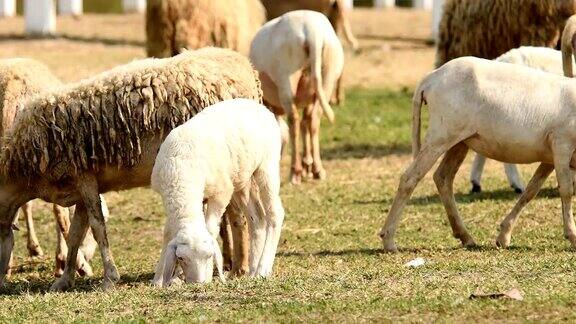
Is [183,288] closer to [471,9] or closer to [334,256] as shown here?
[334,256]

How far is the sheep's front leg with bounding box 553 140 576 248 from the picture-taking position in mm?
10625

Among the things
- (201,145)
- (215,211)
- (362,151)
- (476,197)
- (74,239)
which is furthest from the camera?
(362,151)

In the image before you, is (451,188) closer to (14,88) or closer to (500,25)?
(14,88)

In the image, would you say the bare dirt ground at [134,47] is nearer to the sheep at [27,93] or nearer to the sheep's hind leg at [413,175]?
the sheep at [27,93]

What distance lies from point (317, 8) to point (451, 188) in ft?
31.2

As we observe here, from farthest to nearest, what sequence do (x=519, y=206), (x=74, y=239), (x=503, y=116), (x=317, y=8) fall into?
(x=317, y=8), (x=519, y=206), (x=503, y=116), (x=74, y=239)

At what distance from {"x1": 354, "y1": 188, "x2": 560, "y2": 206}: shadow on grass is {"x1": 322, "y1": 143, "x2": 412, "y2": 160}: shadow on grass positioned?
3263 millimetres

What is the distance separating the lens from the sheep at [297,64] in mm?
15266

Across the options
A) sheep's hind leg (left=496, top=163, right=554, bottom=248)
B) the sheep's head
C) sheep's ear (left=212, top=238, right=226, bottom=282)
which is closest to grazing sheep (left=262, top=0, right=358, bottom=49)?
sheep's hind leg (left=496, top=163, right=554, bottom=248)

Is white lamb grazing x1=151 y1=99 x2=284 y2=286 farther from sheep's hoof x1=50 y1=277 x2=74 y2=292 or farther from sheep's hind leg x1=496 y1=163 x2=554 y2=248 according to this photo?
sheep's hind leg x1=496 y1=163 x2=554 y2=248

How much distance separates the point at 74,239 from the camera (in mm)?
10461

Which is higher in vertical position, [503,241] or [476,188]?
[503,241]

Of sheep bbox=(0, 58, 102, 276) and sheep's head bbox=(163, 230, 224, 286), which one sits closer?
sheep's head bbox=(163, 230, 224, 286)

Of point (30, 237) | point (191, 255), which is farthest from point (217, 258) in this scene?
point (30, 237)
